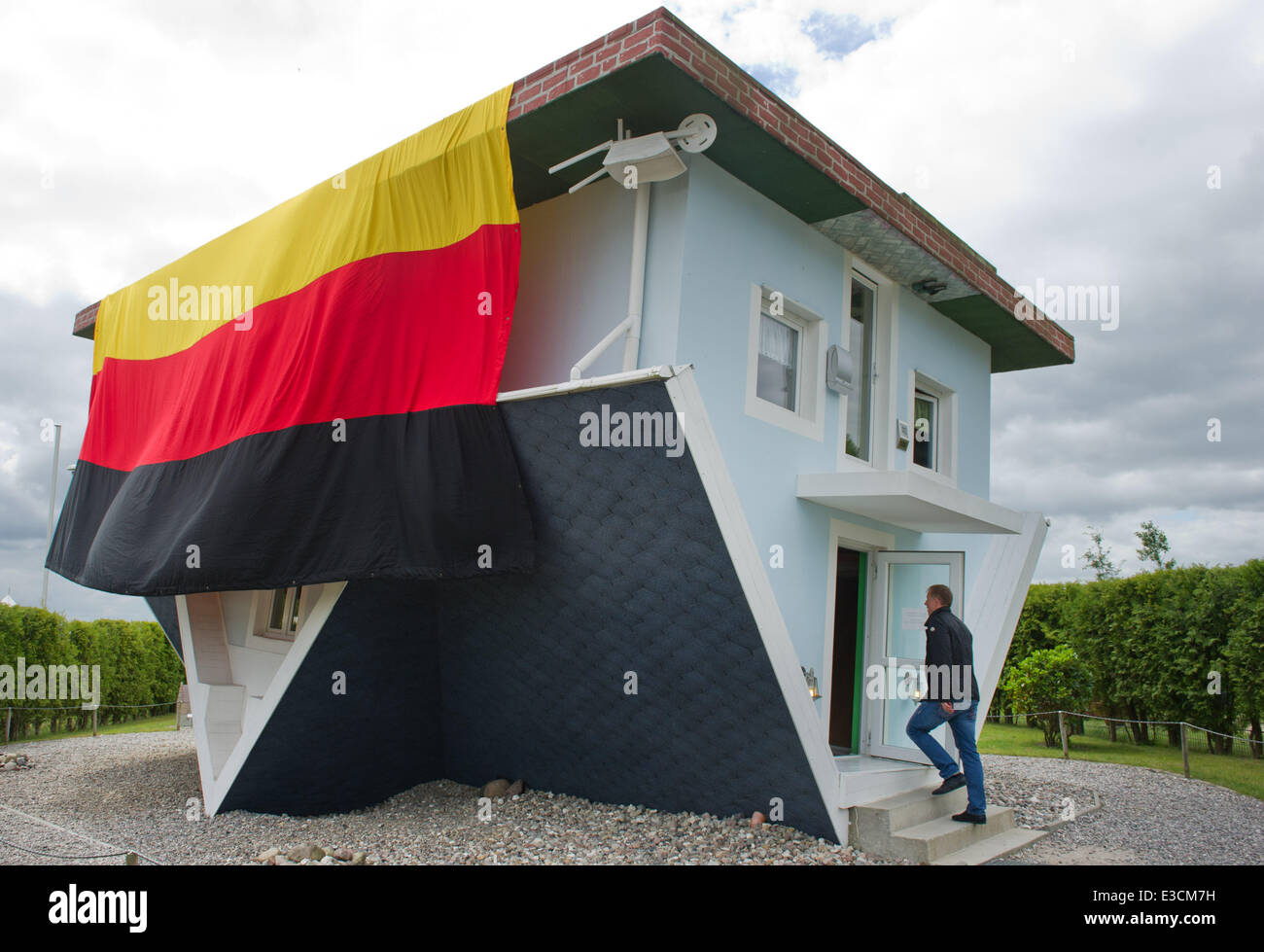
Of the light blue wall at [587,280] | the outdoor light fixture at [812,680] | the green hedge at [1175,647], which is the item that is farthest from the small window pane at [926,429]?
the green hedge at [1175,647]

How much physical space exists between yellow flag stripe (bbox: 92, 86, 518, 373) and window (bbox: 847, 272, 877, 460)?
3.91 metres

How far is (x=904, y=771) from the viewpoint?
23.4 feet

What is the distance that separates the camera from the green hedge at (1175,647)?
488 inches

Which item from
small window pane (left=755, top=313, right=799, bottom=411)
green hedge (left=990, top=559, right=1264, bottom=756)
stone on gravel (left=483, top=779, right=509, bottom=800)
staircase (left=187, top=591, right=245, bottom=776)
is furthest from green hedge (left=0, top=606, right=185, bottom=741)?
green hedge (left=990, top=559, right=1264, bottom=756)

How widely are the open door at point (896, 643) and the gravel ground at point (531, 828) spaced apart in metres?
1.41

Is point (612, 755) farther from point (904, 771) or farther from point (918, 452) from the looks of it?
point (918, 452)

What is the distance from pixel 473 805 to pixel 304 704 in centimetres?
170

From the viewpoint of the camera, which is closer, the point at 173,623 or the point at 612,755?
the point at 612,755

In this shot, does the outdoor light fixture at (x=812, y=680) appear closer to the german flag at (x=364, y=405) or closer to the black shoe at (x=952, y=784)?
the black shoe at (x=952, y=784)

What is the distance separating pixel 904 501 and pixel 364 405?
14.3 feet

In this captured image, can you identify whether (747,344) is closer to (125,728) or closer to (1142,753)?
(1142,753)
